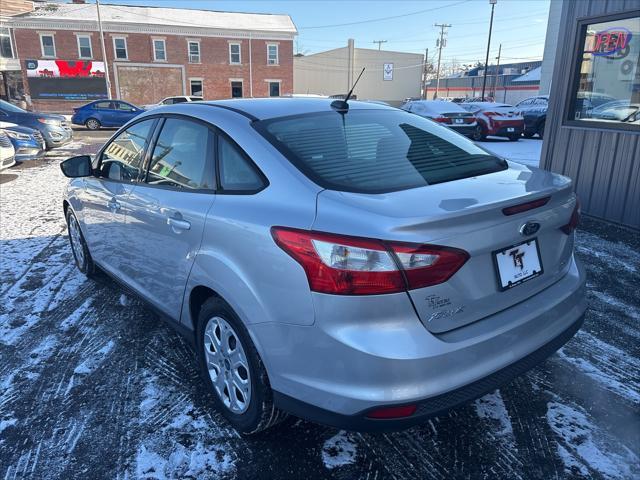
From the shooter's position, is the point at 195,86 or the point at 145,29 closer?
the point at 145,29

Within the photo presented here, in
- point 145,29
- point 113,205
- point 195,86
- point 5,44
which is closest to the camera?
point 113,205

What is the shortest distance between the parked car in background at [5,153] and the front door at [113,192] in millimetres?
6742

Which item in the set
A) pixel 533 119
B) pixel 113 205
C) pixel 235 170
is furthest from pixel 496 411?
pixel 533 119

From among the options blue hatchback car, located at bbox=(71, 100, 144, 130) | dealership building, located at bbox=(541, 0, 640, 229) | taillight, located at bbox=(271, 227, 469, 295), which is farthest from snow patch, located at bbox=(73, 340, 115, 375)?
blue hatchback car, located at bbox=(71, 100, 144, 130)

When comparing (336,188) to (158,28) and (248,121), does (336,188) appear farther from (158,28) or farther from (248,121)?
(158,28)

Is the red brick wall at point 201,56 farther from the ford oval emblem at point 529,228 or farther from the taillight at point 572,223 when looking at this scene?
the ford oval emblem at point 529,228

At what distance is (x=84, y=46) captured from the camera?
125 ft

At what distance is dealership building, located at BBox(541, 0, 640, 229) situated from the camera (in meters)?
6.13

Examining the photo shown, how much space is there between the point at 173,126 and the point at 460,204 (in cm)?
191

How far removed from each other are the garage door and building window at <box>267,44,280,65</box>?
7.56 meters

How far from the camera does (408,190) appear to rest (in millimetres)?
2152

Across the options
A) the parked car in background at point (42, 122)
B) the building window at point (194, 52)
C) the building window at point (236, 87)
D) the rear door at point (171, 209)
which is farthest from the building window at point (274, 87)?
the rear door at point (171, 209)

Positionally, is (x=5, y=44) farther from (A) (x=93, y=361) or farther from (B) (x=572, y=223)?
(B) (x=572, y=223)

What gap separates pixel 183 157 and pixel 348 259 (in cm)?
150
